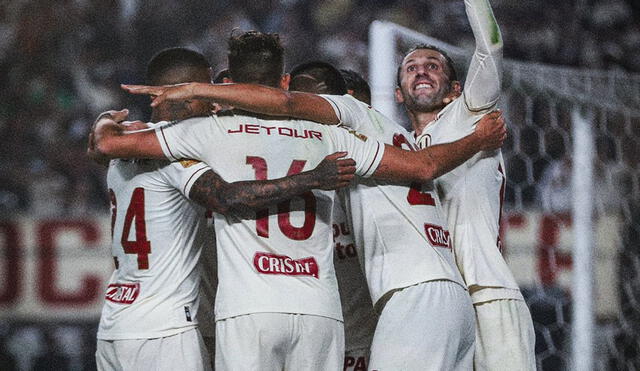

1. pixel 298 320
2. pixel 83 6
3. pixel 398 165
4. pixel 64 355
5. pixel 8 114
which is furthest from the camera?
pixel 83 6

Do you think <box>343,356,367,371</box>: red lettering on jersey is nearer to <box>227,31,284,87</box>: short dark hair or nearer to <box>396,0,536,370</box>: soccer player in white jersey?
<box>396,0,536,370</box>: soccer player in white jersey

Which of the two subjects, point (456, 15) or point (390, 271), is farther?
point (456, 15)

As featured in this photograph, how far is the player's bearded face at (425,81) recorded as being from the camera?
11.9ft

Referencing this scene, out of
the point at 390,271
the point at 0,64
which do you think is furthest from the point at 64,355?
the point at 390,271

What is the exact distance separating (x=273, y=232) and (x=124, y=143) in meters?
0.57

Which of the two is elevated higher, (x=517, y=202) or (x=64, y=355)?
(x=517, y=202)

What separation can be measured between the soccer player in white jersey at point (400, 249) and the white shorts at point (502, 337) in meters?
0.14

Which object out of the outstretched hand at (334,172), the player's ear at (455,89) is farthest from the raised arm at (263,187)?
the player's ear at (455,89)

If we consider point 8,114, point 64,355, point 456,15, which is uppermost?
point 456,15

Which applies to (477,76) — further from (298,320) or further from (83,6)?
(83,6)

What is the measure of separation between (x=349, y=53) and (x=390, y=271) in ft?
18.8

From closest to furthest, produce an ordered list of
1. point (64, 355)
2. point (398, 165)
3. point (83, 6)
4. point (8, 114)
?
point (398, 165), point (64, 355), point (8, 114), point (83, 6)

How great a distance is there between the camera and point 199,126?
305 cm

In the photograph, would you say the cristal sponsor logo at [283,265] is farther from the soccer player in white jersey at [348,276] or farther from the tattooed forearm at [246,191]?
the soccer player in white jersey at [348,276]
